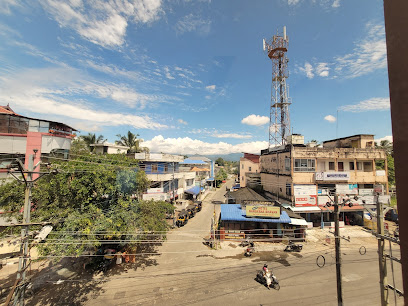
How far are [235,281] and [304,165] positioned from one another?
59.0 feet

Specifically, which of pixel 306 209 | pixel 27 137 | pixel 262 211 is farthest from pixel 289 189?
pixel 27 137

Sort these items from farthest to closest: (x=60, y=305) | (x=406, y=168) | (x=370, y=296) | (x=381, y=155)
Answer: (x=381, y=155) < (x=370, y=296) < (x=60, y=305) < (x=406, y=168)

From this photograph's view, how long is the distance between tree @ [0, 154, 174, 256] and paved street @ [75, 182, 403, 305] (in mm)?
3177

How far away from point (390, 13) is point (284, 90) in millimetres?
32993

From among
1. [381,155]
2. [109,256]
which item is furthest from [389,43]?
[381,155]

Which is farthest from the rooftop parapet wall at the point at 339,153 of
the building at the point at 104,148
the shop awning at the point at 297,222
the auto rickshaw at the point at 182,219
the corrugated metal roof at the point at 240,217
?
the building at the point at 104,148

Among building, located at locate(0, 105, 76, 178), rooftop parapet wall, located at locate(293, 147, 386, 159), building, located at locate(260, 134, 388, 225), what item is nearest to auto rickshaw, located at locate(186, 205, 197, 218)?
building, located at locate(260, 134, 388, 225)

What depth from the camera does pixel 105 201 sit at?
50.8 feet

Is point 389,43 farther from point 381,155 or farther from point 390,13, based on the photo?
point 381,155

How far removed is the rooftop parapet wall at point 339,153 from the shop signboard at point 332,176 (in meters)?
2.38

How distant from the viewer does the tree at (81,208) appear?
1174 cm

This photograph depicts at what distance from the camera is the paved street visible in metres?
11.4

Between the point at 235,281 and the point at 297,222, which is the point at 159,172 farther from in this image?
the point at 297,222

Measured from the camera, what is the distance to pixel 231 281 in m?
13.3
